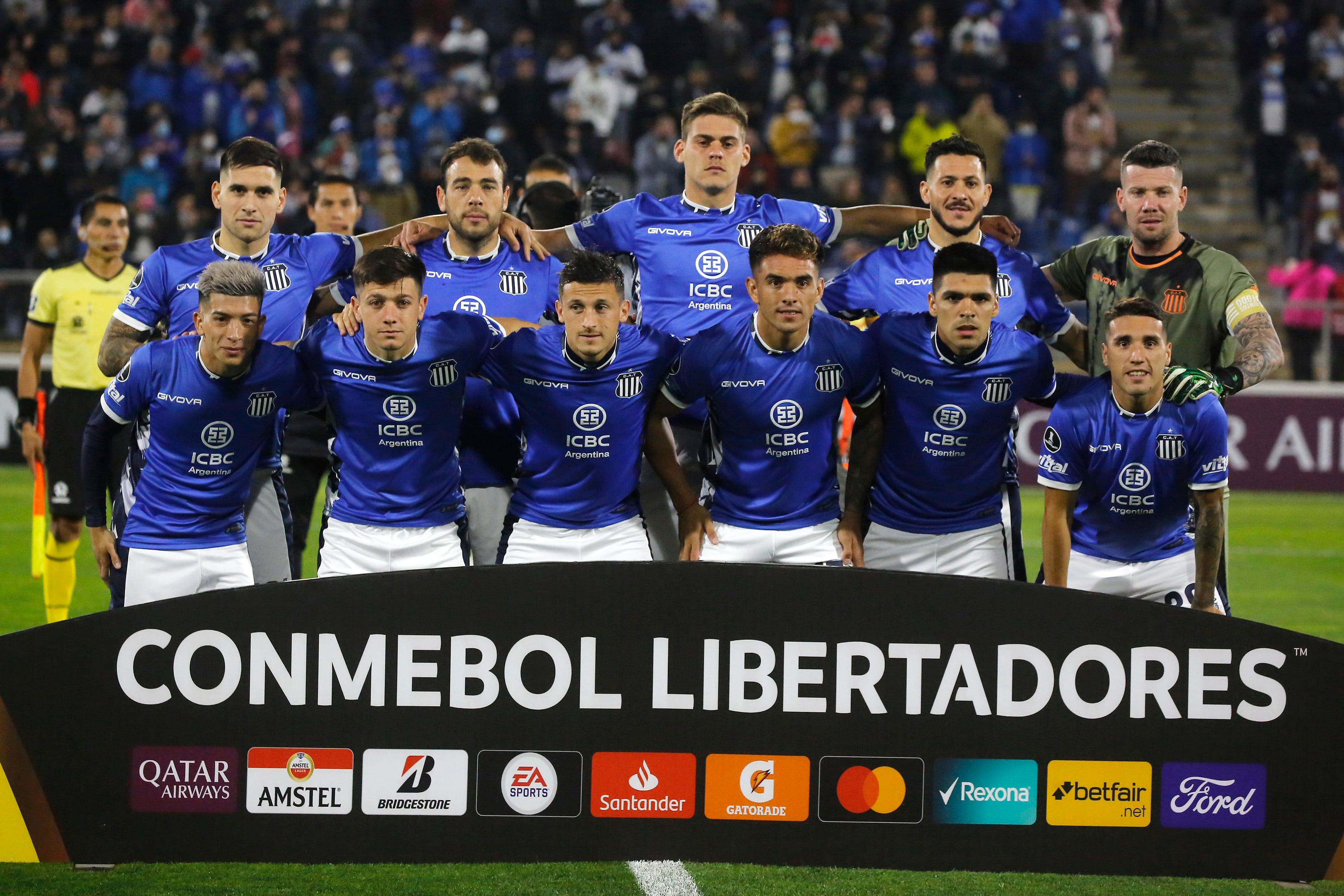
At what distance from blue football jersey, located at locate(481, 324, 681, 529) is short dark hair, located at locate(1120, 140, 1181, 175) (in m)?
1.83

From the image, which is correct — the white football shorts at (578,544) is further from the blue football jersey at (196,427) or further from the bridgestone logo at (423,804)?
the bridgestone logo at (423,804)

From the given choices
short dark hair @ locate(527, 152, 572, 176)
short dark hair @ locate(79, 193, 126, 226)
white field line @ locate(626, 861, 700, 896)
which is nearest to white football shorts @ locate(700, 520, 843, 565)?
white field line @ locate(626, 861, 700, 896)

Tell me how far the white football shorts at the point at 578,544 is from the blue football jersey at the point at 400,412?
1.03 ft

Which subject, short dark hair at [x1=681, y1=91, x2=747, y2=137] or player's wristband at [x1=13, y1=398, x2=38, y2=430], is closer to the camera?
short dark hair at [x1=681, y1=91, x2=747, y2=137]

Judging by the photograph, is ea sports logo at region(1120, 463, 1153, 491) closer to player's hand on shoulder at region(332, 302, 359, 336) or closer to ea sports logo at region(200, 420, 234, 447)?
player's hand on shoulder at region(332, 302, 359, 336)

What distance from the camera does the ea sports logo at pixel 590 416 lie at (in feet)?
17.1

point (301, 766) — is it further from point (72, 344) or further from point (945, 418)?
point (72, 344)

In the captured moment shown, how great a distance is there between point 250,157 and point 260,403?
1106mm

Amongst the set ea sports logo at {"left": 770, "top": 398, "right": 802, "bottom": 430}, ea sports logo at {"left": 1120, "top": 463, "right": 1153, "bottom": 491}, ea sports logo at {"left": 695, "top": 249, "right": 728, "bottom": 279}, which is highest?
ea sports logo at {"left": 695, "top": 249, "right": 728, "bottom": 279}

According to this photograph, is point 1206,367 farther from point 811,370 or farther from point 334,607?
point 334,607

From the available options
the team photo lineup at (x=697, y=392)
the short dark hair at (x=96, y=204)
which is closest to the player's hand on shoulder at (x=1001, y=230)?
the team photo lineup at (x=697, y=392)

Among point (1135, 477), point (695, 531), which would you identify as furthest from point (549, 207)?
point (1135, 477)

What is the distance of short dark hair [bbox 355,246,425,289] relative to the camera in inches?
201

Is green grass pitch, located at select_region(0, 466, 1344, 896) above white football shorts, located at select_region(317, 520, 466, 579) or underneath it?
underneath
